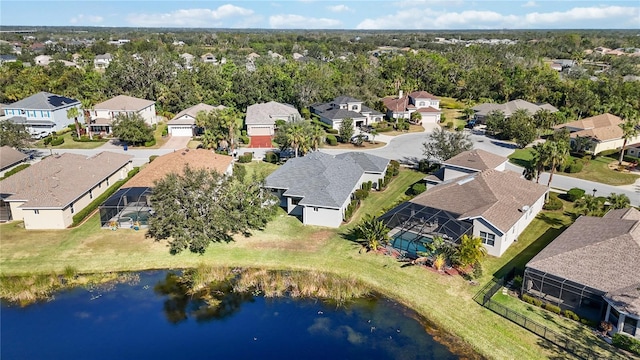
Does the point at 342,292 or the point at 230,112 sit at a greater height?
the point at 230,112

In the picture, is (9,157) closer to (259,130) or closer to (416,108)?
(259,130)

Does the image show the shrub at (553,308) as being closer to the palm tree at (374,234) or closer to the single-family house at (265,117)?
the palm tree at (374,234)

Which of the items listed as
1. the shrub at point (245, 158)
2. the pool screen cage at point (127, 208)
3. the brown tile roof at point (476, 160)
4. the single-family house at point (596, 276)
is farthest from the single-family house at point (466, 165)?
the pool screen cage at point (127, 208)

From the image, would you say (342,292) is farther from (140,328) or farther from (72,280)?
(72,280)

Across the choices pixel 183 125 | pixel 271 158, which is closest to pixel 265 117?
pixel 183 125

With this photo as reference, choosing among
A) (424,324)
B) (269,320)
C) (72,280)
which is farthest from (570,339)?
(72,280)

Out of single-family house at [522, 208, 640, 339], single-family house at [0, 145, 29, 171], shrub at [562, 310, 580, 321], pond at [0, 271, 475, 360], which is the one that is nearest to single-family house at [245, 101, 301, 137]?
single-family house at [0, 145, 29, 171]

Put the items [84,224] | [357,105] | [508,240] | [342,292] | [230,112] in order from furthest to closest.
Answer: [357,105]
[230,112]
[84,224]
[508,240]
[342,292]
